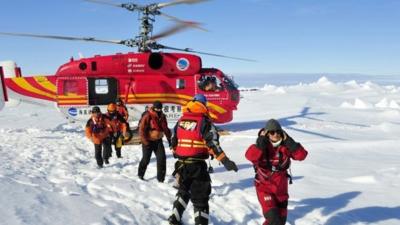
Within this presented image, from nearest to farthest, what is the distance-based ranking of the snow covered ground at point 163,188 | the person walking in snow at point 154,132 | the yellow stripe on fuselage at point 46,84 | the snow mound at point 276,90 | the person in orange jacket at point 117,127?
1. the snow covered ground at point 163,188
2. the person walking in snow at point 154,132
3. the person in orange jacket at point 117,127
4. the yellow stripe on fuselage at point 46,84
5. the snow mound at point 276,90

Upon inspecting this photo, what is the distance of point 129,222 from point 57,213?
0.87m

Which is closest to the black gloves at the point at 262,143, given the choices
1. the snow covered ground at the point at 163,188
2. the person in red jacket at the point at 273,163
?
the person in red jacket at the point at 273,163

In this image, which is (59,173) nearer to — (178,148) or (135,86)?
(178,148)

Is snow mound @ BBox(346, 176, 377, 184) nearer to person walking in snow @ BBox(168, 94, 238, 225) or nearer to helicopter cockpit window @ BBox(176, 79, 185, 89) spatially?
person walking in snow @ BBox(168, 94, 238, 225)

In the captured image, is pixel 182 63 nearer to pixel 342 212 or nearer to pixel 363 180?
pixel 363 180

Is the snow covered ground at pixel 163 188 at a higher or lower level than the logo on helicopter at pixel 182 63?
lower

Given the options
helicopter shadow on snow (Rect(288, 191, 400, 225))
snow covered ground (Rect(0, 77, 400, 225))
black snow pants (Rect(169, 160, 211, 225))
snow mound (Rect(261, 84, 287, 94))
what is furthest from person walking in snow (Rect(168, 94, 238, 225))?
snow mound (Rect(261, 84, 287, 94))

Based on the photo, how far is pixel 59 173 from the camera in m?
8.00

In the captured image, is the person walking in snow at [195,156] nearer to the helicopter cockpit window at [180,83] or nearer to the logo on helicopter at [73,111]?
the helicopter cockpit window at [180,83]

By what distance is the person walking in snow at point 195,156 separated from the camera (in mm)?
4930

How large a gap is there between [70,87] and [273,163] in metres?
11.8

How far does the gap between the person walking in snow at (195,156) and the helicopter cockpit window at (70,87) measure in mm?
10523

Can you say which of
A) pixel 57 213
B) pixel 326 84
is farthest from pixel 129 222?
pixel 326 84

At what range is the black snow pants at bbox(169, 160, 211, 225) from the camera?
492 cm
